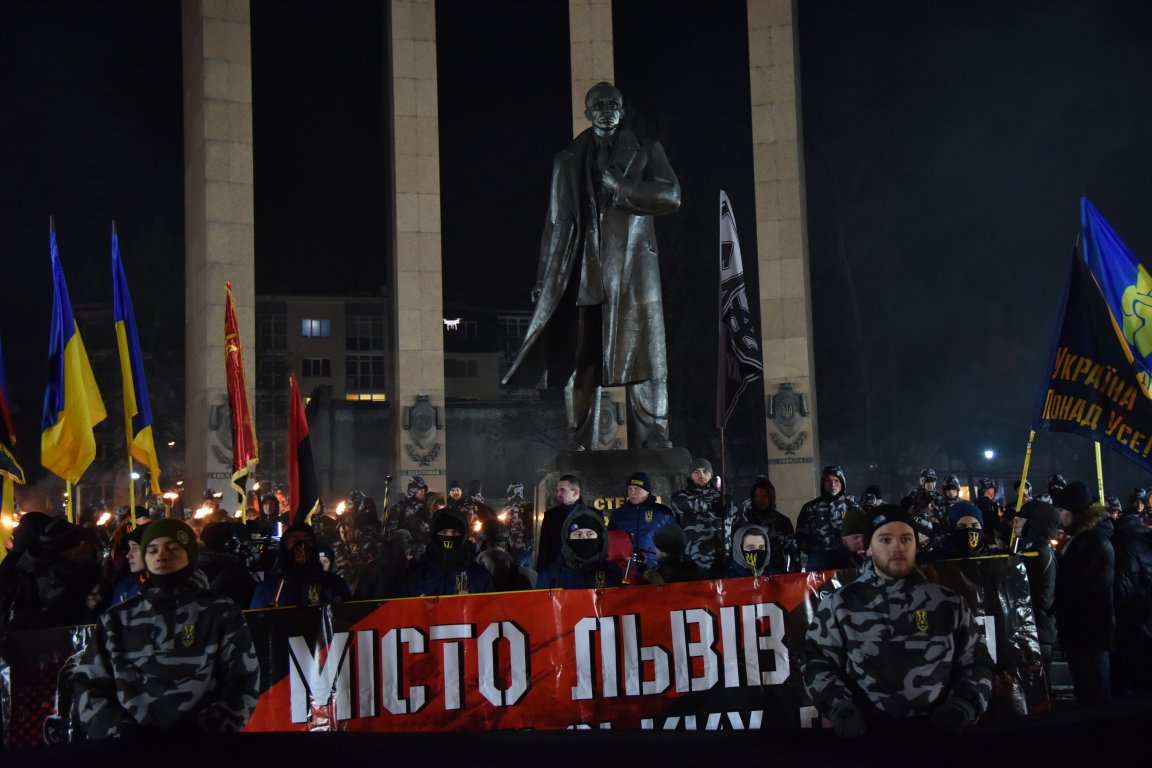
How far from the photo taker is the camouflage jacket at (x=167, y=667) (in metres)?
4.42

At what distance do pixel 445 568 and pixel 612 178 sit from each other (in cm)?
324

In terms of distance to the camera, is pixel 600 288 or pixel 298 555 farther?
pixel 600 288

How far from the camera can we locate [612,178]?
888cm

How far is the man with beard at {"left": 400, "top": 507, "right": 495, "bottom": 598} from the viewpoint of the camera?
278 inches

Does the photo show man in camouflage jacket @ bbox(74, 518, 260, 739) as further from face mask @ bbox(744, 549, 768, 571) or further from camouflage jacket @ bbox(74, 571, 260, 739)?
face mask @ bbox(744, 549, 768, 571)

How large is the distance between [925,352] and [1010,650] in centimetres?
4041

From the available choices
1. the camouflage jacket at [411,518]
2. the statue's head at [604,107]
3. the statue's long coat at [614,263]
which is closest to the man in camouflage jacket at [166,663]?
the statue's long coat at [614,263]

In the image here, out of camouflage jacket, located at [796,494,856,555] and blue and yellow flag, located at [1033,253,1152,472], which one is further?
camouflage jacket, located at [796,494,856,555]

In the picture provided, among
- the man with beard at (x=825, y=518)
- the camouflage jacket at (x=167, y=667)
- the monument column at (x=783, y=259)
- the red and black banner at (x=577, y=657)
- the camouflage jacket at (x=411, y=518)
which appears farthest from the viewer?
the monument column at (x=783, y=259)

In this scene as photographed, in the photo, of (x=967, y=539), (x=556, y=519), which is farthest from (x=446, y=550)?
(x=967, y=539)

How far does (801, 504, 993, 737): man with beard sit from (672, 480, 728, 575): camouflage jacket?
156 inches

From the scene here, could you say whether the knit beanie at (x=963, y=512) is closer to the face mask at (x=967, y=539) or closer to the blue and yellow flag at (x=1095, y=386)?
the face mask at (x=967, y=539)

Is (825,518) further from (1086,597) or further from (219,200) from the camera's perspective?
(219,200)

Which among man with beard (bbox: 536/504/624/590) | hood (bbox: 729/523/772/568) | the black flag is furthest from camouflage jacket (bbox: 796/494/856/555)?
man with beard (bbox: 536/504/624/590)
